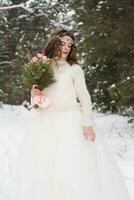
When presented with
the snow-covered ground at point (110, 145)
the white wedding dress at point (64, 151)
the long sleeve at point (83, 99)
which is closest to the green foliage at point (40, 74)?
the white wedding dress at point (64, 151)

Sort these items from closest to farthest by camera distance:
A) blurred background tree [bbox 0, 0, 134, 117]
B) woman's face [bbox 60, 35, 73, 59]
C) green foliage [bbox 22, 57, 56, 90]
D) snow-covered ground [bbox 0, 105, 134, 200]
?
1. green foliage [bbox 22, 57, 56, 90]
2. woman's face [bbox 60, 35, 73, 59]
3. snow-covered ground [bbox 0, 105, 134, 200]
4. blurred background tree [bbox 0, 0, 134, 117]

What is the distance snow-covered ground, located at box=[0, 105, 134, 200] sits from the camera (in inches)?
313

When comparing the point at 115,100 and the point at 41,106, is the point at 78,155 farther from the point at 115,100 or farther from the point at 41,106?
the point at 115,100

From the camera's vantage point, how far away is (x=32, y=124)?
599 centimetres

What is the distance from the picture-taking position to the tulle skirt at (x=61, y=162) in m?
5.71

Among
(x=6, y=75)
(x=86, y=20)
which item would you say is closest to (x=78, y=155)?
(x=86, y=20)

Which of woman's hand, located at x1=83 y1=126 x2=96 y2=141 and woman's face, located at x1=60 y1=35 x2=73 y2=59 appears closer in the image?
woman's hand, located at x1=83 y1=126 x2=96 y2=141

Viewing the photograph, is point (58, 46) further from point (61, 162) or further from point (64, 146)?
point (61, 162)

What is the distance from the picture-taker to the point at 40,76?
5.67 meters

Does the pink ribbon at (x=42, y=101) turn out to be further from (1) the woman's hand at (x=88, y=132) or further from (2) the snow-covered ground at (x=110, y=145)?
(2) the snow-covered ground at (x=110, y=145)

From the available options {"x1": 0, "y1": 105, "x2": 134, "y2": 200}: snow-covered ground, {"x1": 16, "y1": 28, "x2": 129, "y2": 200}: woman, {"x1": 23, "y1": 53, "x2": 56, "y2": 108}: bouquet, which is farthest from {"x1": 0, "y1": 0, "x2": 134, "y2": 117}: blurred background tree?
{"x1": 23, "y1": 53, "x2": 56, "y2": 108}: bouquet

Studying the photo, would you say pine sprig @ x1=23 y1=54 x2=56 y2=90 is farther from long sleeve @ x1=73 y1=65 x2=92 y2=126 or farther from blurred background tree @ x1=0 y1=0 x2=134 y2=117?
blurred background tree @ x1=0 y1=0 x2=134 y2=117

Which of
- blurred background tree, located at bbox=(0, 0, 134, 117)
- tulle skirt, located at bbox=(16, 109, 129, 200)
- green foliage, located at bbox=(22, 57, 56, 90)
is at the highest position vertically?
blurred background tree, located at bbox=(0, 0, 134, 117)

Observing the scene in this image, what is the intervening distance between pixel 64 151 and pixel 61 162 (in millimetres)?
115
